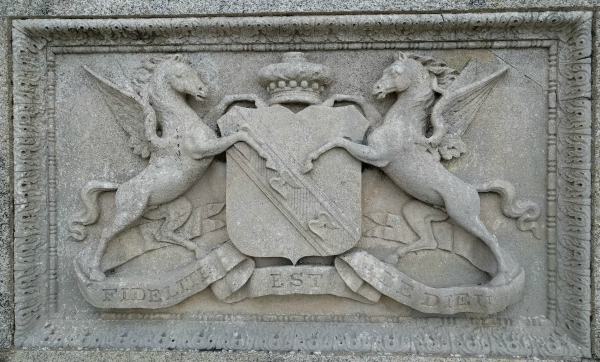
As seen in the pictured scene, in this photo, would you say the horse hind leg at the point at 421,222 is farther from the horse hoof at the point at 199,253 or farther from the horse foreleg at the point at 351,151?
the horse hoof at the point at 199,253

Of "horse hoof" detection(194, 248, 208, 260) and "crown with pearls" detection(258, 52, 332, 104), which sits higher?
"crown with pearls" detection(258, 52, 332, 104)

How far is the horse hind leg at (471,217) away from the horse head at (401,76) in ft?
2.31

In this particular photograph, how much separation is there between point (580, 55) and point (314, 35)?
1.65m

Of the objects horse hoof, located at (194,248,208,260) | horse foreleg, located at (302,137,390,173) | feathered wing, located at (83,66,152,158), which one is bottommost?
horse hoof, located at (194,248,208,260)

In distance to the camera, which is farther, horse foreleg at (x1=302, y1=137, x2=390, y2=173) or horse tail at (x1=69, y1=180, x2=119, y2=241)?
horse tail at (x1=69, y1=180, x2=119, y2=241)

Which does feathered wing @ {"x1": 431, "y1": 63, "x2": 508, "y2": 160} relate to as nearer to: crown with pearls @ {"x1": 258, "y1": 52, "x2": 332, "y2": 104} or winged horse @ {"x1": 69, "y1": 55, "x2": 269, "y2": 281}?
crown with pearls @ {"x1": 258, "y1": 52, "x2": 332, "y2": 104}

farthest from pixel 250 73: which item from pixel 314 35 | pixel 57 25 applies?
pixel 57 25

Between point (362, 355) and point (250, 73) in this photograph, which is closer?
point (362, 355)

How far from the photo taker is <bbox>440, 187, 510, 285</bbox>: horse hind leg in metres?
2.46

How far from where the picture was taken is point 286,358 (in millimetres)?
2506

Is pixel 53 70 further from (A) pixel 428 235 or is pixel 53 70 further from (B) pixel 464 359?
(B) pixel 464 359

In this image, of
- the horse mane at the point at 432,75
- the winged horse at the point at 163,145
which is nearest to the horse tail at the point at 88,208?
the winged horse at the point at 163,145

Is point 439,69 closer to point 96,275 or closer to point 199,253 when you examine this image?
point 199,253

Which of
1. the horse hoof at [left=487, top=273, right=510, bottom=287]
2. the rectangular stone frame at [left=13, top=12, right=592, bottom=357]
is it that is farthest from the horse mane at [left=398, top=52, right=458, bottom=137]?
the horse hoof at [left=487, top=273, right=510, bottom=287]
